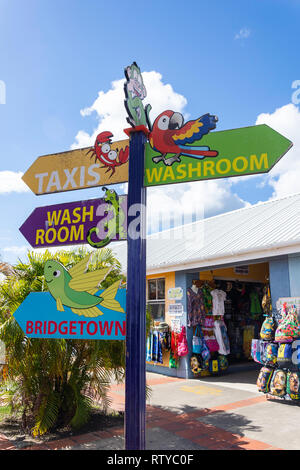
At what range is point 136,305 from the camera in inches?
138

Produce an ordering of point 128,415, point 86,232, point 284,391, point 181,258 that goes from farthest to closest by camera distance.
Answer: point 181,258 → point 284,391 → point 86,232 → point 128,415

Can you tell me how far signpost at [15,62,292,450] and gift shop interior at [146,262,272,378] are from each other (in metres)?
6.30

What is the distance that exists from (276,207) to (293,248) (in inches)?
155

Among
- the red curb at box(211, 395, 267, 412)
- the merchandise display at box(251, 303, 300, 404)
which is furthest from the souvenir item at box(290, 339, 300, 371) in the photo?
the red curb at box(211, 395, 267, 412)

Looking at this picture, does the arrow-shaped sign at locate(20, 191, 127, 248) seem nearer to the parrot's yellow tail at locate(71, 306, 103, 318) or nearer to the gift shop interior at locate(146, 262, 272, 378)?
the parrot's yellow tail at locate(71, 306, 103, 318)

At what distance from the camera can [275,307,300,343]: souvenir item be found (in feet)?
23.2

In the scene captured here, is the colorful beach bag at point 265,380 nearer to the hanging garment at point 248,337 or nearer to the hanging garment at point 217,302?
the hanging garment at point 217,302

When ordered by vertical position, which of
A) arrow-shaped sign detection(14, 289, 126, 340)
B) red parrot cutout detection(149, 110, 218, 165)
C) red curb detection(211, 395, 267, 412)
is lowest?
red curb detection(211, 395, 267, 412)

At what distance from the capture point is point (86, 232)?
13.8 ft

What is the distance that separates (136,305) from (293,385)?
196 inches

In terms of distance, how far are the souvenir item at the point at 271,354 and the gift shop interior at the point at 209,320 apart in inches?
60.3

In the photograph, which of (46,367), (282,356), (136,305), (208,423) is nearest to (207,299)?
(282,356)
